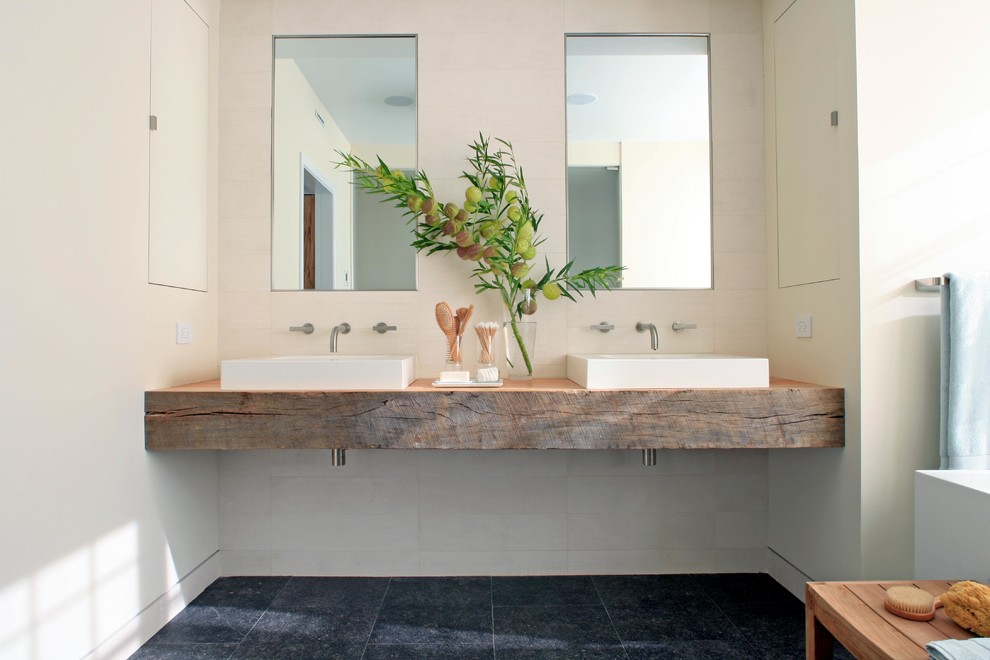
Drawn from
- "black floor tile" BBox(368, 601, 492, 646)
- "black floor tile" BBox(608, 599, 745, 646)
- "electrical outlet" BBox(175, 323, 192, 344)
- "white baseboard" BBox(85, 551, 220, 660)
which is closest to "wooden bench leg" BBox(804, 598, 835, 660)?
"black floor tile" BBox(608, 599, 745, 646)

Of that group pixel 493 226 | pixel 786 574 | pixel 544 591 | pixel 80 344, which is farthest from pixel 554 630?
pixel 80 344

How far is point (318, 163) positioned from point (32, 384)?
1490 millimetres

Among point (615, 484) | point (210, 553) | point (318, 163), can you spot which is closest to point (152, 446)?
point (210, 553)

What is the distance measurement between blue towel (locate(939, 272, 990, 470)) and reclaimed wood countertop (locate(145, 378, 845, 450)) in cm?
43

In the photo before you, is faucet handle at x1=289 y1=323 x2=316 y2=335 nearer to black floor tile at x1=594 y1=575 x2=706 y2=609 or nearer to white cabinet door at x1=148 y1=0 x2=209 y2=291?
white cabinet door at x1=148 y1=0 x2=209 y2=291

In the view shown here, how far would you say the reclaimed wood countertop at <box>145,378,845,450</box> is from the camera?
2139mm

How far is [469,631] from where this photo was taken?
2242 mm

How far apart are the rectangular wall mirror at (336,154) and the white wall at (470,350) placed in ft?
0.19

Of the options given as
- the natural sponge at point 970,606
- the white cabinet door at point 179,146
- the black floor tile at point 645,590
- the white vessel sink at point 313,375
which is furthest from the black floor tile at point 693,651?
the white cabinet door at point 179,146

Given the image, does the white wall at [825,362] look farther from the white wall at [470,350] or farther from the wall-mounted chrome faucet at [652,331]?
the wall-mounted chrome faucet at [652,331]

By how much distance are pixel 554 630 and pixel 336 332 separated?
143 cm

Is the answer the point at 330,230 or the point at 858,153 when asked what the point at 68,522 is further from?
the point at 858,153

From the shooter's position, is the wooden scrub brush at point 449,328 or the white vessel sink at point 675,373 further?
the wooden scrub brush at point 449,328

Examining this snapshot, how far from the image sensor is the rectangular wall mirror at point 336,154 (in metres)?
2.77
